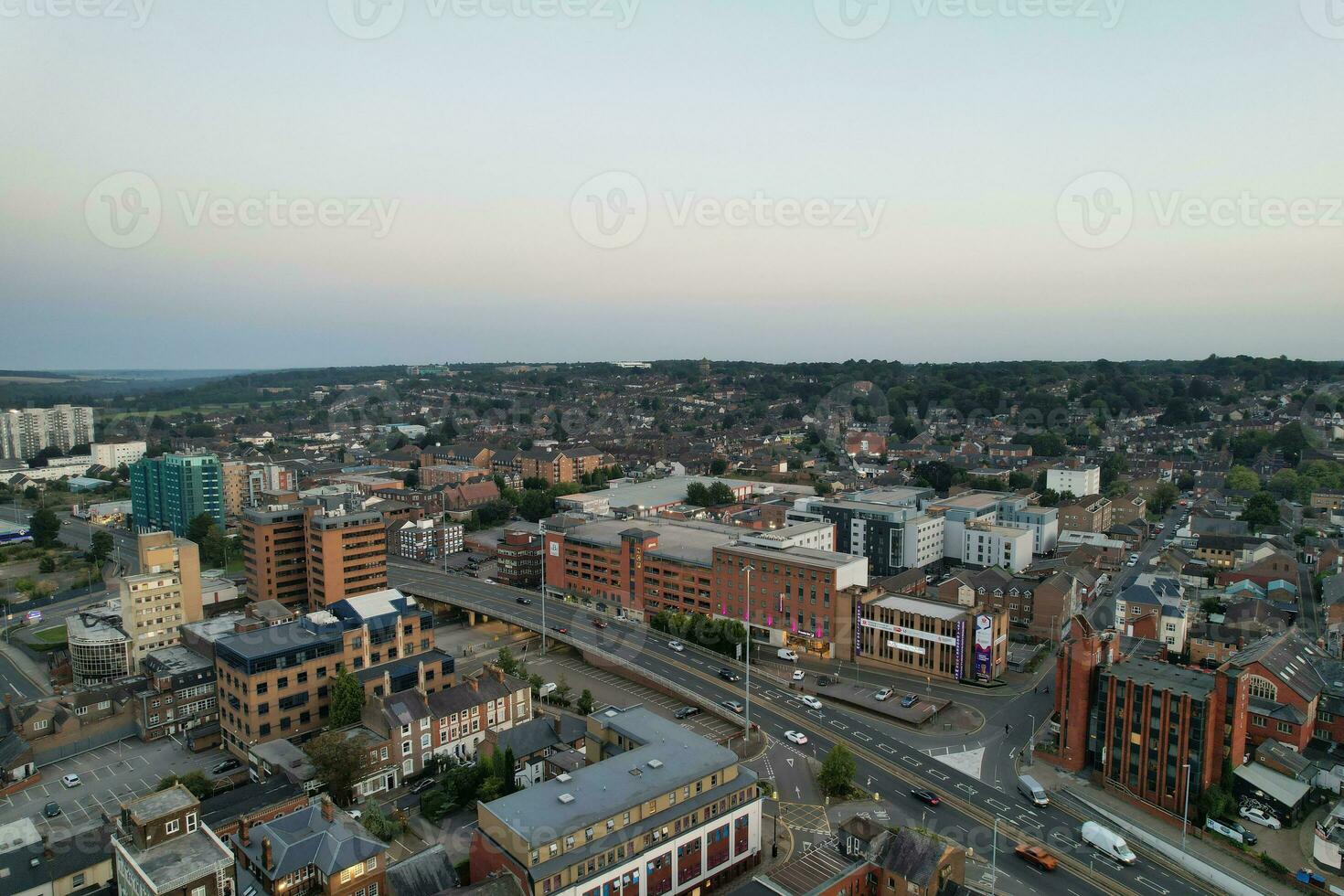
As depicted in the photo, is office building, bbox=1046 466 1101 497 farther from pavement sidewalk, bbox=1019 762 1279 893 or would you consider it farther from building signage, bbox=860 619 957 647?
pavement sidewalk, bbox=1019 762 1279 893

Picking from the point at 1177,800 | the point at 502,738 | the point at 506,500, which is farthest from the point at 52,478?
the point at 1177,800

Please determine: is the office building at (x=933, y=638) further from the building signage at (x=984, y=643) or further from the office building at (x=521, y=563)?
the office building at (x=521, y=563)

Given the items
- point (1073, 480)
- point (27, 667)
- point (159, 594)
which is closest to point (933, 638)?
point (159, 594)

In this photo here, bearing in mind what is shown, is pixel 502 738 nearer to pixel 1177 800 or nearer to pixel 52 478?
pixel 1177 800

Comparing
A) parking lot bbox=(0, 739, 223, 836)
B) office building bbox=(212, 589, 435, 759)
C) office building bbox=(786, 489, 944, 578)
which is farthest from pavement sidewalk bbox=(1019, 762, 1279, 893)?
parking lot bbox=(0, 739, 223, 836)

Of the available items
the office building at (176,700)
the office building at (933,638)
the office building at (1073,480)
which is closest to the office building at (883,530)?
the office building at (933,638)

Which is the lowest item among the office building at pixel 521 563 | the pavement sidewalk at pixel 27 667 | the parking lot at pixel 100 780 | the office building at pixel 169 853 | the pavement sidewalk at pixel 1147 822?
the pavement sidewalk at pixel 27 667
